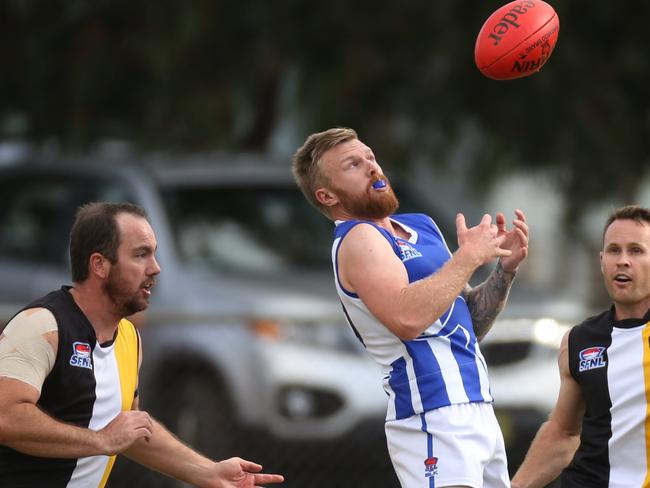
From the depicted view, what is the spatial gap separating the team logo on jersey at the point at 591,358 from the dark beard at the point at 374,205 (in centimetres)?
91

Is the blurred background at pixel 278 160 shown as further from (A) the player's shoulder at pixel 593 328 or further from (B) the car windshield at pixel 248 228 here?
(A) the player's shoulder at pixel 593 328

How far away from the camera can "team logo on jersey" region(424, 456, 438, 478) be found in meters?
5.17

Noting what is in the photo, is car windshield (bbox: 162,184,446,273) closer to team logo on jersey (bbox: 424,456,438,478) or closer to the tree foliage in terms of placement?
the tree foliage

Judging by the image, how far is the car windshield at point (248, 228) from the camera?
9.98m

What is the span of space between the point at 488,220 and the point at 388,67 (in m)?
7.75

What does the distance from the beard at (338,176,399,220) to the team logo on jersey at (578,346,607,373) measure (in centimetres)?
91

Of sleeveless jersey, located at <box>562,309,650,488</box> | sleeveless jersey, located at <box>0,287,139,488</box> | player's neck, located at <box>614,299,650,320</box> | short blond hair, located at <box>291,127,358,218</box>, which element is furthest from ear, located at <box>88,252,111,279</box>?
player's neck, located at <box>614,299,650,320</box>

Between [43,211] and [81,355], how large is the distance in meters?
5.86

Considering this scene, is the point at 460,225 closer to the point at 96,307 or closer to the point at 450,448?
the point at 450,448

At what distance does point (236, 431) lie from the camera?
9055 millimetres

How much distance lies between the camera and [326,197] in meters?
5.41

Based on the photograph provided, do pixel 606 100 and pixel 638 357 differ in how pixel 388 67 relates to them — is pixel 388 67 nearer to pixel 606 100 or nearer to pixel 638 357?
pixel 606 100

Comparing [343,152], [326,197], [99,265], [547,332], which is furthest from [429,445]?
[547,332]

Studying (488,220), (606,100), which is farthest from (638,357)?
(606,100)
